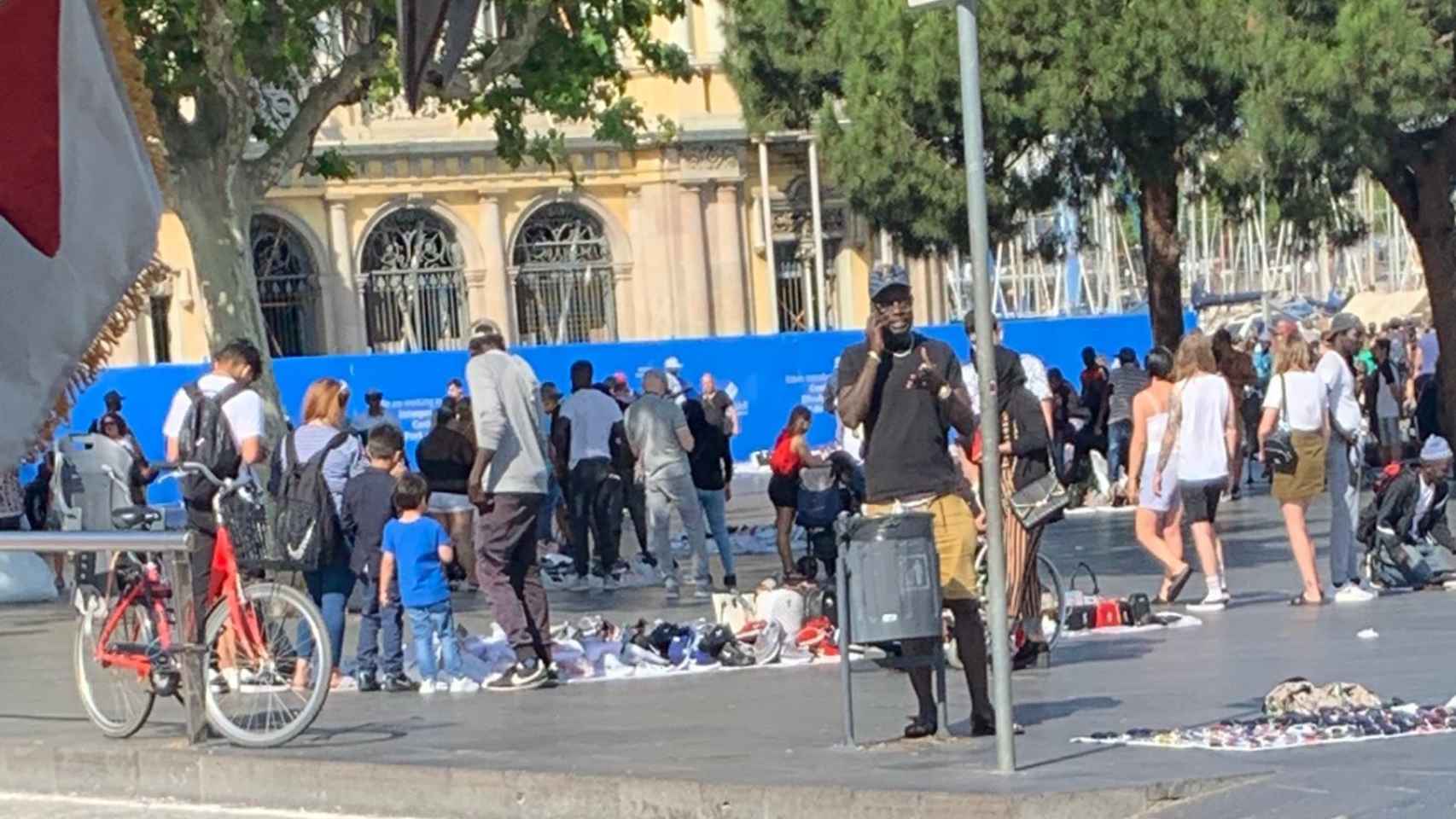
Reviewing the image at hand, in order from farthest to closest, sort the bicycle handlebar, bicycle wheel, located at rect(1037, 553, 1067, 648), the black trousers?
1. the black trousers
2. bicycle wheel, located at rect(1037, 553, 1067, 648)
3. the bicycle handlebar

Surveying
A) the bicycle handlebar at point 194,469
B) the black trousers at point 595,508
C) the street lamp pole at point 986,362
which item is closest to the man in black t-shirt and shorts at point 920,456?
the street lamp pole at point 986,362

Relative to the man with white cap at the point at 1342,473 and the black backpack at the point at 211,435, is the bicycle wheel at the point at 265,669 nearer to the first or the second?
the black backpack at the point at 211,435

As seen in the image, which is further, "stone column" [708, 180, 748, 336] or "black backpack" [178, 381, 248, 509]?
"stone column" [708, 180, 748, 336]

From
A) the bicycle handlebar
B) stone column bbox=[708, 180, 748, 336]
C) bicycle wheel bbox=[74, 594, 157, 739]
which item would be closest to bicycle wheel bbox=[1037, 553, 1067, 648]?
the bicycle handlebar

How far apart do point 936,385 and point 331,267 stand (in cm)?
3238

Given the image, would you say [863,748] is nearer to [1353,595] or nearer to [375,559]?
[375,559]

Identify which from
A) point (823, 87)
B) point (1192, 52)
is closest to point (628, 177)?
point (823, 87)

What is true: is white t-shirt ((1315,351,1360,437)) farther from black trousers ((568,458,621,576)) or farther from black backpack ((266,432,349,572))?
black trousers ((568,458,621,576))

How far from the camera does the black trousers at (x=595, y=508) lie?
20.5 meters

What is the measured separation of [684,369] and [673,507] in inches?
693

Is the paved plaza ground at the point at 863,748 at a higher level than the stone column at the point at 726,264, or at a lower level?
lower

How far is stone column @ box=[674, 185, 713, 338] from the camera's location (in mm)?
43969

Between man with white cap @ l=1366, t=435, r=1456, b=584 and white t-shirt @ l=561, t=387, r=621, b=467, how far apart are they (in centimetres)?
642

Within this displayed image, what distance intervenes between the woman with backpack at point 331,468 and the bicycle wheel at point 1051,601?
3.58 meters
